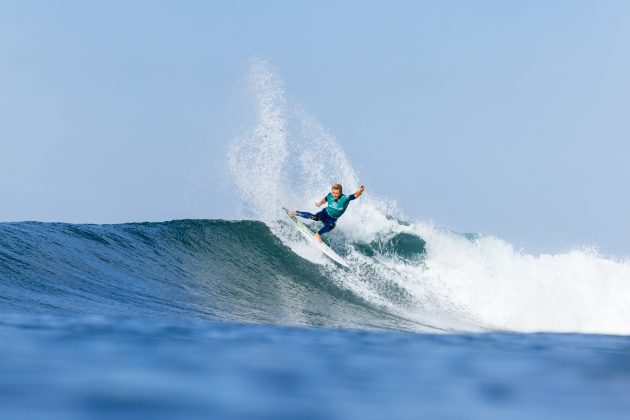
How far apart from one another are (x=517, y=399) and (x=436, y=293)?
1335 cm

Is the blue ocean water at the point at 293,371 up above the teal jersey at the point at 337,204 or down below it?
below

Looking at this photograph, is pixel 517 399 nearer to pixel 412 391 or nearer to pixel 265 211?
pixel 412 391

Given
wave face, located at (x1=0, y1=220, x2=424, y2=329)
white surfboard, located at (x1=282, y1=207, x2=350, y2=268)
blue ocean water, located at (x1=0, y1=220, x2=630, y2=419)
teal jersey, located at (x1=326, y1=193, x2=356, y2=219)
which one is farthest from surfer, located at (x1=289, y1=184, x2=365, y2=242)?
blue ocean water, located at (x1=0, y1=220, x2=630, y2=419)

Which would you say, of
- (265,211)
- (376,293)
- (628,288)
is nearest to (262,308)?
(376,293)

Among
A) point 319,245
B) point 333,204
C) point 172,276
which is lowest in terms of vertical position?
point 172,276

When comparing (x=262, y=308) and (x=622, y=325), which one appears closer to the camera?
(x=262, y=308)

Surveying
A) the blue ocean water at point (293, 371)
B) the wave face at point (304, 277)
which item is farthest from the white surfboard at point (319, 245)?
the blue ocean water at point (293, 371)

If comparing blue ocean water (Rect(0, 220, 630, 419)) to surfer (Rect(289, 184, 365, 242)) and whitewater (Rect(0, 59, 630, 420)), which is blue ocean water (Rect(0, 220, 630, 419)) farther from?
surfer (Rect(289, 184, 365, 242))

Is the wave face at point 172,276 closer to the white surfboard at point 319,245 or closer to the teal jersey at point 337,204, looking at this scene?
the white surfboard at point 319,245

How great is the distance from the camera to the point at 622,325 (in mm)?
16391

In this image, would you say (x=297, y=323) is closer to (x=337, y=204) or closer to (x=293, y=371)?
(x=337, y=204)

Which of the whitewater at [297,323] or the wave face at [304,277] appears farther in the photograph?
the wave face at [304,277]

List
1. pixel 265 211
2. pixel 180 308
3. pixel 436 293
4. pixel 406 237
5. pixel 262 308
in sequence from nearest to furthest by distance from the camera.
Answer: pixel 180 308 < pixel 262 308 < pixel 436 293 < pixel 265 211 < pixel 406 237

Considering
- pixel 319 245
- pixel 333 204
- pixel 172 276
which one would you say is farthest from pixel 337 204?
pixel 172 276
